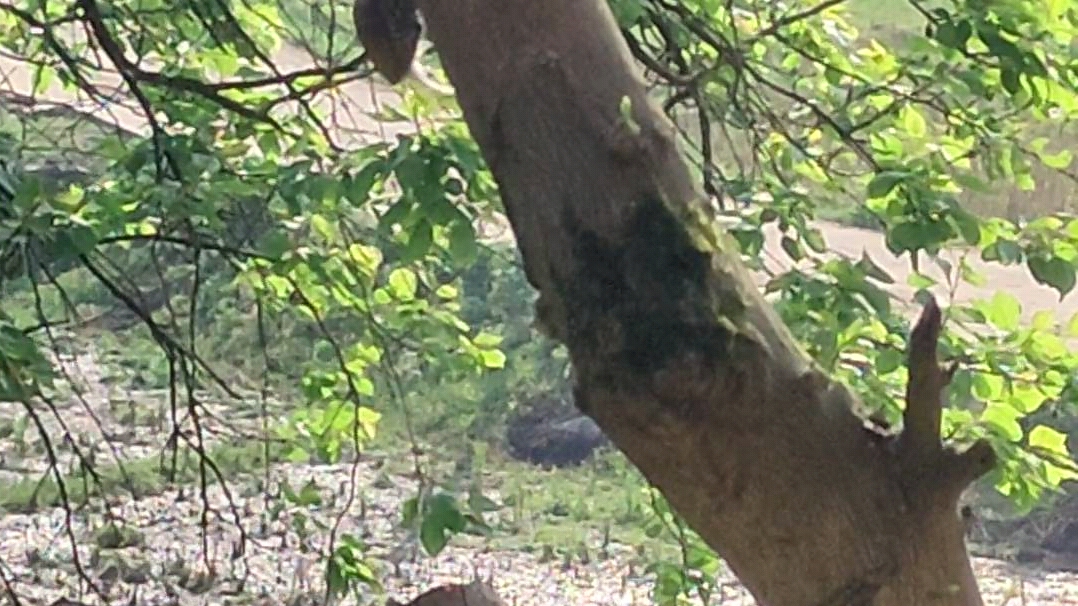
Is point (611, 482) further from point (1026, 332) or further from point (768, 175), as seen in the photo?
point (1026, 332)

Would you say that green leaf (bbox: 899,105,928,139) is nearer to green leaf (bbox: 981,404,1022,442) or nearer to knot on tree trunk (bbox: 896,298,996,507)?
green leaf (bbox: 981,404,1022,442)

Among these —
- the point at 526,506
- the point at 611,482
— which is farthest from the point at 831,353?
the point at 526,506

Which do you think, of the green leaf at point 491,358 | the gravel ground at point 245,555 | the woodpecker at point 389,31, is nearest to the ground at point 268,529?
the gravel ground at point 245,555

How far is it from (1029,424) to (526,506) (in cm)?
105

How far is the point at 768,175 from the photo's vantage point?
1361mm

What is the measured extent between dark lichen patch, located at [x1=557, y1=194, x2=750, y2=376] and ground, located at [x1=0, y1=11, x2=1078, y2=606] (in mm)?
1157

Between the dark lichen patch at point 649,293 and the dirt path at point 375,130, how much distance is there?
64 centimetres

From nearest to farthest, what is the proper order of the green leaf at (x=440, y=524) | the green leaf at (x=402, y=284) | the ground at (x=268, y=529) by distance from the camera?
the green leaf at (x=440, y=524), the green leaf at (x=402, y=284), the ground at (x=268, y=529)

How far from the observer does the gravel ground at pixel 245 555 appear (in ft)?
6.53

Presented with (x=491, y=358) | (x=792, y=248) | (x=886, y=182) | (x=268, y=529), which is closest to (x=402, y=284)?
(x=491, y=358)

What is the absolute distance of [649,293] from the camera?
605 millimetres

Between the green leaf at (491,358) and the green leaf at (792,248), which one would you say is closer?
the green leaf at (792,248)

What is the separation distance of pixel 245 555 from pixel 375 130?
0.64 metres

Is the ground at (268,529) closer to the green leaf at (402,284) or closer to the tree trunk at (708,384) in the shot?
the green leaf at (402,284)
